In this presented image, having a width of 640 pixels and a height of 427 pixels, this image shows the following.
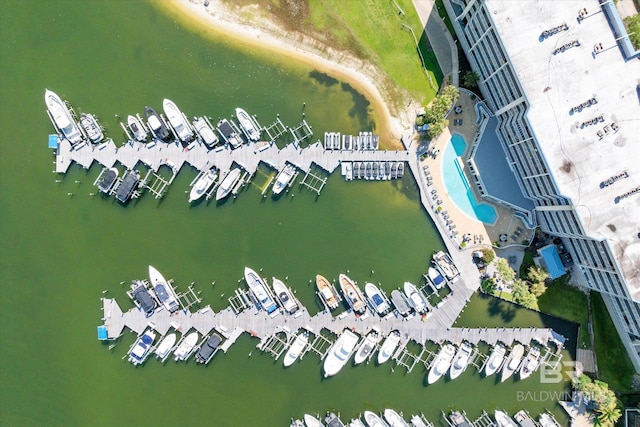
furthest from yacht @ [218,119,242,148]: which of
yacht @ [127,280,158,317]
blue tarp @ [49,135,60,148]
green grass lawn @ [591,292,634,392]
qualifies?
green grass lawn @ [591,292,634,392]

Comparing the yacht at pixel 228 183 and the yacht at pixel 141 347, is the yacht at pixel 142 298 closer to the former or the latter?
the yacht at pixel 141 347

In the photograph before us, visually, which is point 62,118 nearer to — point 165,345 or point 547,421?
point 165,345

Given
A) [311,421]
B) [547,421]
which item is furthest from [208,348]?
[547,421]

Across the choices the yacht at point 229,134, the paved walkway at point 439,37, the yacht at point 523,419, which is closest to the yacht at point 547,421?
the yacht at point 523,419

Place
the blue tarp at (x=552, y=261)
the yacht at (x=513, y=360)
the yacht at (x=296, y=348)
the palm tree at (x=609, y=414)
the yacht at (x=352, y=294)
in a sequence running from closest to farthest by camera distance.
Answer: the palm tree at (x=609, y=414), the blue tarp at (x=552, y=261), the yacht at (x=352, y=294), the yacht at (x=513, y=360), the yacht at (x=296, y=348)

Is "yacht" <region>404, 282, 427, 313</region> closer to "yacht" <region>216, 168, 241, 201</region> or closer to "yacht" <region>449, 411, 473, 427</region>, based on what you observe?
"yacht" <region>449, 411, 473, 427</region>

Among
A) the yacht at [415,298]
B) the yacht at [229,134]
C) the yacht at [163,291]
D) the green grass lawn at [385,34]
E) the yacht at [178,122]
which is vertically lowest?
the yacht at [163,291]
